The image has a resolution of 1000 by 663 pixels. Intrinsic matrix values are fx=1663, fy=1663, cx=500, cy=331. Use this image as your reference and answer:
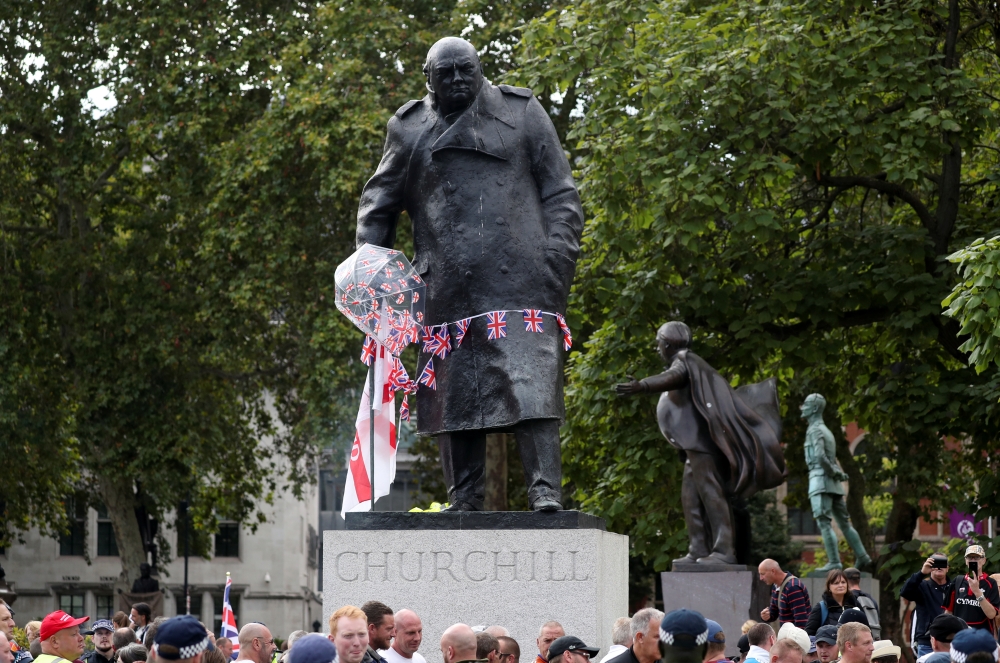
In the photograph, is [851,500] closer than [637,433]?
No

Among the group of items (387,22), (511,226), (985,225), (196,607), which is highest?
(387,22)

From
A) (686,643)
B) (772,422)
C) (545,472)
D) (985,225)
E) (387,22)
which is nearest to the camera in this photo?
(686,643)

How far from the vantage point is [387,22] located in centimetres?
2730

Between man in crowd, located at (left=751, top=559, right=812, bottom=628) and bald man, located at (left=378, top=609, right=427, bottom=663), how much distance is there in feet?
16.7

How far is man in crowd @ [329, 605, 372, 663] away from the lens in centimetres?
666

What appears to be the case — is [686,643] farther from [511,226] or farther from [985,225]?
[985,225]

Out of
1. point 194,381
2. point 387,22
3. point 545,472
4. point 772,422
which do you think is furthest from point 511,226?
point 194,381

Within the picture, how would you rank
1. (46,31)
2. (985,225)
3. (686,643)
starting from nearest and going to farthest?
(686,643) → (985,225) → (46,31)

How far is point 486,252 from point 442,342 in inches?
22.8

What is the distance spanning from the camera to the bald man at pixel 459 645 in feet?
22.8

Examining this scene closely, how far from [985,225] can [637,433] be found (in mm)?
5062

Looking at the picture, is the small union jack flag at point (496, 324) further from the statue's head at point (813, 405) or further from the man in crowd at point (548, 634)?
the statue's head at point (813, 405)

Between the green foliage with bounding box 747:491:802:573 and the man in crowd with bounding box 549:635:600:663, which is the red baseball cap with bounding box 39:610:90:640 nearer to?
the man in crowd with bounding box 549:635:600:663

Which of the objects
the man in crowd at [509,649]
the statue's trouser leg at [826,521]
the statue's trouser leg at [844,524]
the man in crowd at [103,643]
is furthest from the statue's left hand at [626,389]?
the statue's trouser leg at [844,524]
